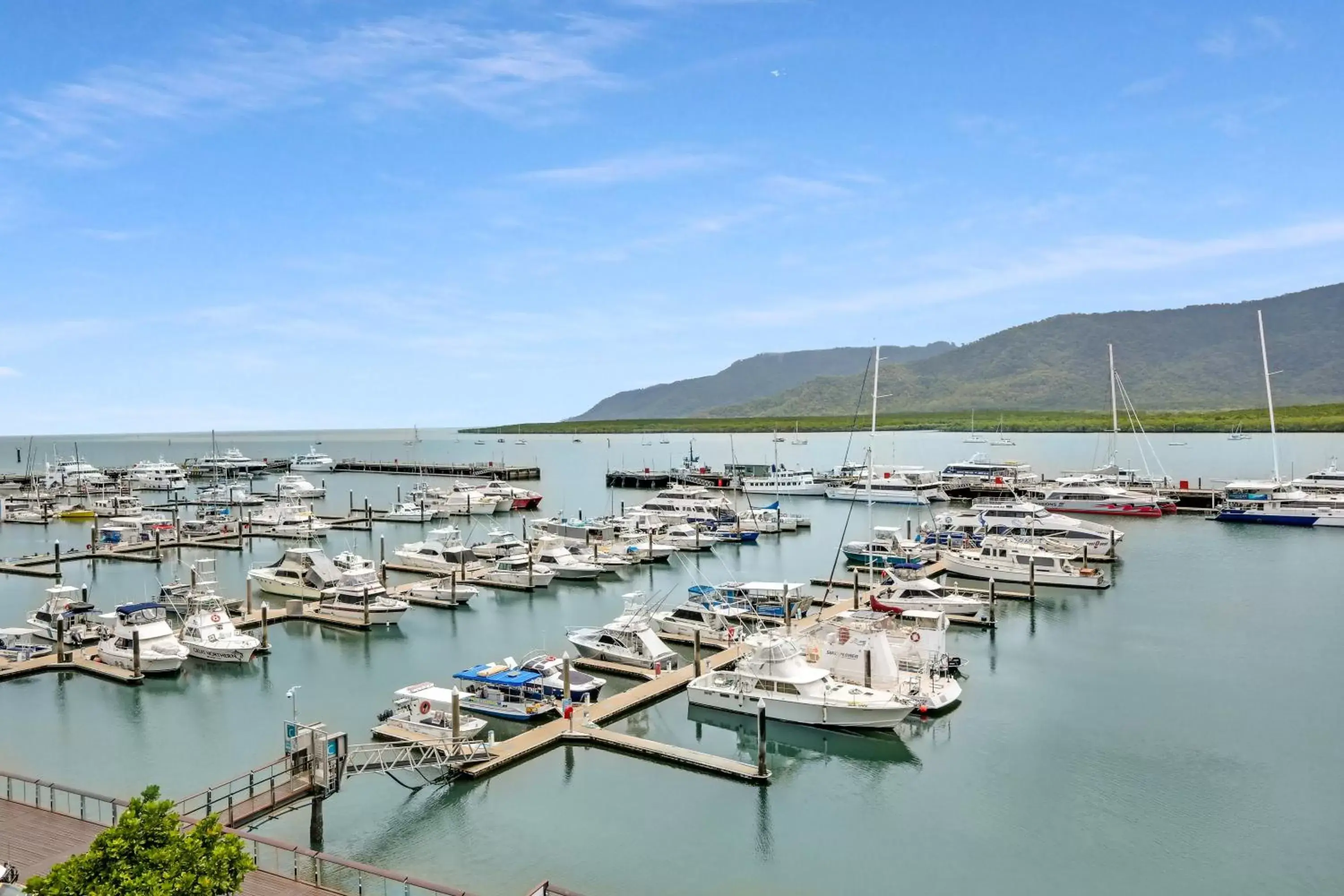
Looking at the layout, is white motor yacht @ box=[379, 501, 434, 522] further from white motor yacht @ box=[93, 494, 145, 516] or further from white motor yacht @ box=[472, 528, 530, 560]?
white motor yacht @ box=[472, 528, 530, 560]

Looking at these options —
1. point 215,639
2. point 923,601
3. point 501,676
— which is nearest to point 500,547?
point 215,639

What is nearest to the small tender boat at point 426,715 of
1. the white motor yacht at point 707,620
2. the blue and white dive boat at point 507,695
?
the blue and white dive boat at point 507,695

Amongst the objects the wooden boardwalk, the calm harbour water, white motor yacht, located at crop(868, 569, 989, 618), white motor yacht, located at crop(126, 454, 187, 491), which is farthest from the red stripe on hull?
white motor yacht, located at crop(126, 454, 187, 491)

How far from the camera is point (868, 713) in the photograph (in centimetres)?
3012

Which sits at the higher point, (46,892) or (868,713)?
(46,892)

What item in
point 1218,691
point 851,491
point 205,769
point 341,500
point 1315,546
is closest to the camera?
point 205,769

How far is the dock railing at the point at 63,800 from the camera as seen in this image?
20.7 meters

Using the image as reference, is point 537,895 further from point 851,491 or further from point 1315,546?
point 851,491

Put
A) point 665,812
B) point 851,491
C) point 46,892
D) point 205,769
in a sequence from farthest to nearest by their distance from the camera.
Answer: point 851,491 → point 205,769 → point 665,812 → point 46,892

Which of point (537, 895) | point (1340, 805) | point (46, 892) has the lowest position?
point (1340, 805)

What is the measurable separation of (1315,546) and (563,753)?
6479 centimetres

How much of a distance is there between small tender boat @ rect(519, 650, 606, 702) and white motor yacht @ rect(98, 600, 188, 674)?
1330cm

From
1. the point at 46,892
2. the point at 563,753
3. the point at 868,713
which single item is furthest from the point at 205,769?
the point at 868,713

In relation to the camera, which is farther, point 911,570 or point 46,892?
point 911,570
